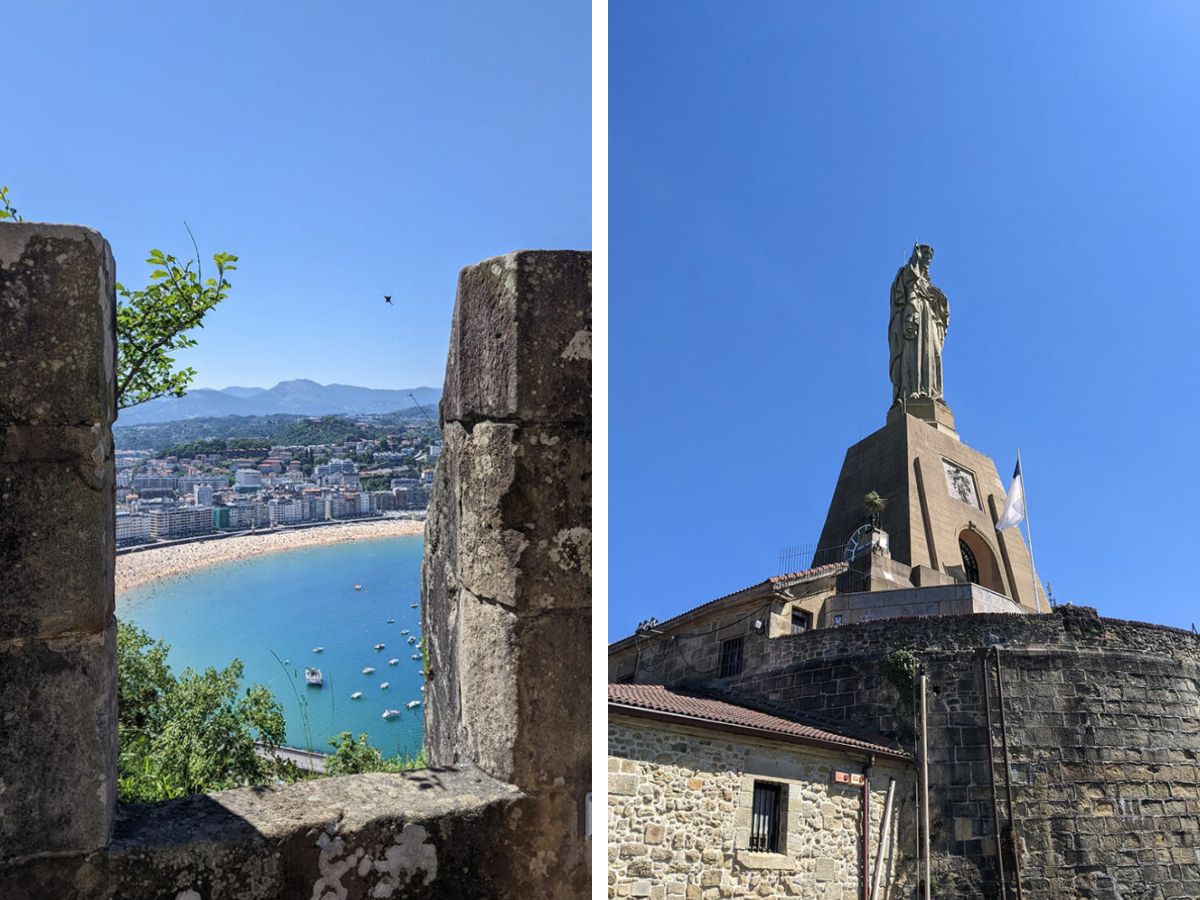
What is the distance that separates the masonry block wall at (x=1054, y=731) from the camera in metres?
12.8

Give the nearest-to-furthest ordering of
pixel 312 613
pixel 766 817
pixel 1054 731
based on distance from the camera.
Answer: pixel 766 817
pixel 1054 731
pixel 312 613

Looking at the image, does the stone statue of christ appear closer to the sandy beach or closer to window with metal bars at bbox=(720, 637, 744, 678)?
window with metal bars at bbox=(720, 637, 744, 678)

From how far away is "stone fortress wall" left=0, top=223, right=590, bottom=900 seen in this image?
2215 millimetres

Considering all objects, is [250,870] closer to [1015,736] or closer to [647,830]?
[647,830]

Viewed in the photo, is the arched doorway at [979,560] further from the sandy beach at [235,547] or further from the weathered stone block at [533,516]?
the weathered stone block at [533,516]

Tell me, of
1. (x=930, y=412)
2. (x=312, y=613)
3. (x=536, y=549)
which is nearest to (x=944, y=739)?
(x=930, y=412)

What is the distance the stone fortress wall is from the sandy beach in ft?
30.9

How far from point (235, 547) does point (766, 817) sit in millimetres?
12850

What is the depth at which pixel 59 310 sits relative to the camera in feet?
7.41

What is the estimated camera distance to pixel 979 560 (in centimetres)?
1986

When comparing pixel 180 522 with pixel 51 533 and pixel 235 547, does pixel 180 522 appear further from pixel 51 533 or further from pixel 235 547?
pixel 51 533

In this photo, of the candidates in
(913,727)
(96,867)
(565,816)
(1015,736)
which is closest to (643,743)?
(913,727)

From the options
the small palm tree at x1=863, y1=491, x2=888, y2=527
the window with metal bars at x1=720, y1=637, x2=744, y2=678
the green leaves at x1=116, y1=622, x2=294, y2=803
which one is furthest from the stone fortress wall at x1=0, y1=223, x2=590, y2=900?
the small palm tree at x1=863, y1=491, x2=888, y2=527

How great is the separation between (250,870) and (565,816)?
85 cm
